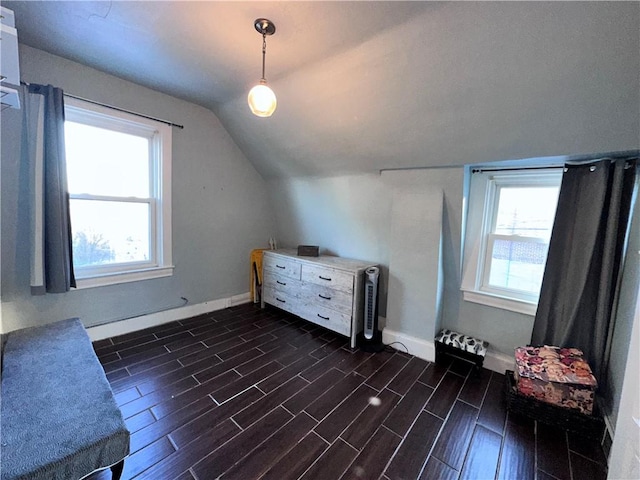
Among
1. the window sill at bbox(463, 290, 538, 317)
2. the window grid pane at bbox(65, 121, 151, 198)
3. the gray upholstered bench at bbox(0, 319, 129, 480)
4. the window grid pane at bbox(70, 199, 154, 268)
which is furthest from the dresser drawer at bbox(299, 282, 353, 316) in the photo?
the window grid pane at bbox(65, 121, 151, 198)

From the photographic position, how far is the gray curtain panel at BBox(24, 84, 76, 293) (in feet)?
6.83

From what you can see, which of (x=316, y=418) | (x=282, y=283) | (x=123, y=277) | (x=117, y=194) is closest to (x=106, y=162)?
(x=117, y=194)

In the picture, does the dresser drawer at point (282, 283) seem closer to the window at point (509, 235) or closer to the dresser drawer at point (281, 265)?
the dresser drawer at point (281, 265)

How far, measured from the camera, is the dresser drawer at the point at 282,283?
10.3 feet

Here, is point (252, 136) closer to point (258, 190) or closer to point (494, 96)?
point (258, 190)

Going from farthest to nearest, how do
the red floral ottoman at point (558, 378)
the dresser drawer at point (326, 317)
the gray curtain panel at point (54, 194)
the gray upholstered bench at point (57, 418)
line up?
the dresser drawer at point (326, 317) → the gray curtain panel at point (54, 194) → the red floral ottoman at point (558, 378) → the gray upholstered bench at point (57, 418)

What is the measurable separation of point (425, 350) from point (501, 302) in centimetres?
79

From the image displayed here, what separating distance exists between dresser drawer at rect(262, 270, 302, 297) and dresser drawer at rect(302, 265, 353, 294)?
0.18 meters

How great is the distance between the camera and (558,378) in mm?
1715

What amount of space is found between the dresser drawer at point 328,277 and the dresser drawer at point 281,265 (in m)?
0.13

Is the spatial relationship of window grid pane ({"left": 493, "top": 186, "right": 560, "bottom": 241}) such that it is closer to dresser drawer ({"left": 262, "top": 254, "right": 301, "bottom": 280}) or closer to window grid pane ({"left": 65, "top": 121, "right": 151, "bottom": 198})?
dresser drawer ({"left": 262, "top": 254, "right": 301, "bottom": 280})

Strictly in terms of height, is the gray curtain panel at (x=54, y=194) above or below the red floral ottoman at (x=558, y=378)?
above

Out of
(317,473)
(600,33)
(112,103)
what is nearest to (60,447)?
(317,473)

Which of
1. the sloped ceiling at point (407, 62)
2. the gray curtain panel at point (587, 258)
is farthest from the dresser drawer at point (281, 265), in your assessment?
the gray curtain panel at point (587, 258)
